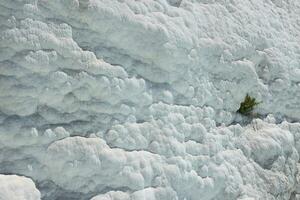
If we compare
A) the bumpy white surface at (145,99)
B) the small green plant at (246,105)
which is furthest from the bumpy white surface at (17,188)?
the small green plant at (246,105)

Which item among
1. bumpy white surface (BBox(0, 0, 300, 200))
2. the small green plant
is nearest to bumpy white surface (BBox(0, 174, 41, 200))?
bumpy white surface (BBox(0, 0, 300, 200))

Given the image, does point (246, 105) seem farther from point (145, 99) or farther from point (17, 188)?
point (17, 188)

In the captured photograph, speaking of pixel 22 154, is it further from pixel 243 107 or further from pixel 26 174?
pixel 243 107

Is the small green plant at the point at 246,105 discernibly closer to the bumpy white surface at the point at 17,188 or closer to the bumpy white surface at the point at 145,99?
the bumpy white surface at the point at 145,99

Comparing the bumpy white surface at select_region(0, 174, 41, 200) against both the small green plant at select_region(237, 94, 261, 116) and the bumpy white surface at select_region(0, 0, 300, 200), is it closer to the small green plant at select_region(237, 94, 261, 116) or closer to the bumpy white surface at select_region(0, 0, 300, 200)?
the bumpy white surface at select_region(0, 0, 300, 200)

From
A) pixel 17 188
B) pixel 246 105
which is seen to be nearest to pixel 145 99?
pixel 17 188

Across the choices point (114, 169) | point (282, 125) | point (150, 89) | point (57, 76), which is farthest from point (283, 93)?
point (57, 76)
